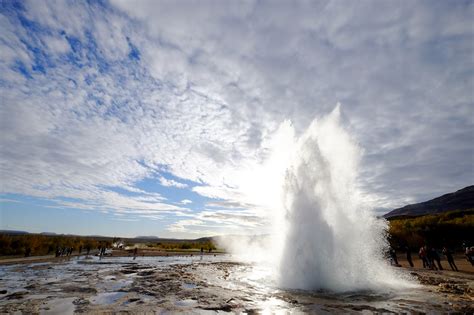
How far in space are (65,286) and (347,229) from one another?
17.3 m

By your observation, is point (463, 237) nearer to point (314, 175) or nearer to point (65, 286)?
point (314, 175)

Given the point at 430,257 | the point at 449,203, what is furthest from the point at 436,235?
the point at 449,203

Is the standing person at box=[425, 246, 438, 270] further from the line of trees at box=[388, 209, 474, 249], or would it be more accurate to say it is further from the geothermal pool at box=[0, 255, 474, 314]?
the line of trees at box=[388, 209, 474, 249]

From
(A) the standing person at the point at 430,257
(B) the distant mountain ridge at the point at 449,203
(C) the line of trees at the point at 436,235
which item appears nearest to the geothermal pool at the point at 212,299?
(A) the standing person at the point at 430,257

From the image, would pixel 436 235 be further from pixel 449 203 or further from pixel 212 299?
pixel 449 203

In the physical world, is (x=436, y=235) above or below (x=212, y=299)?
above

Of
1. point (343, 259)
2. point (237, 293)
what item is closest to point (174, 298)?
point (237, 293)

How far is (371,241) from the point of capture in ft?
64.9

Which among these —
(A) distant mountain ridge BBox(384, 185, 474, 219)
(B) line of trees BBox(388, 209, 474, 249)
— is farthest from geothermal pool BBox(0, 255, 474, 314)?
(A) distant mountain ridge BBox(384, 185, 474, 219)

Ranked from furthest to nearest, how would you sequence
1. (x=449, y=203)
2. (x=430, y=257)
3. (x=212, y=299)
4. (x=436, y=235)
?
(x=449, y=203), (x=436, y=235), (x=430, y=257), (x=212, y=299)

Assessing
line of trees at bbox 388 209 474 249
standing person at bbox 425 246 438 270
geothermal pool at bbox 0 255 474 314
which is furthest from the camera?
line of trees at bbox 388 209 474 249

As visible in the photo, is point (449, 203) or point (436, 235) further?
point (449, 203)

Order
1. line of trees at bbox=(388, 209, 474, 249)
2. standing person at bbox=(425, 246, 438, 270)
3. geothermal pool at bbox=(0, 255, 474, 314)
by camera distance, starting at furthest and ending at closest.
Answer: line of trees at bbox=(388, 209, 474, 249) → standing person at bbox=(425, 246, 438, 270) → geothermal pool at bbox=(0, 255, 474, 314)

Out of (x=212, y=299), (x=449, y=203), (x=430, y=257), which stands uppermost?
(x=449, y=203)
